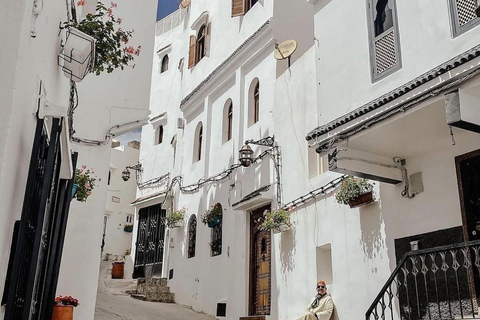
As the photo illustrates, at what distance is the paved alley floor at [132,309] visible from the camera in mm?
13055

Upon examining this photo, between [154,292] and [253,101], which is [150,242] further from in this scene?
[253,101]

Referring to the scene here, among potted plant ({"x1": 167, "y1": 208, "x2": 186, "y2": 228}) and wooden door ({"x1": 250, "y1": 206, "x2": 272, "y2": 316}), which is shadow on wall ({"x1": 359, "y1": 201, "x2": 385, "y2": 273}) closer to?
wooden door ({"x1": 250, "y1": 206, "x2": 272, "y2": 316})

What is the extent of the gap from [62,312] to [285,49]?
854cm

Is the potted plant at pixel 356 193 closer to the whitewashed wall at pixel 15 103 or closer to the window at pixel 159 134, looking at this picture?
the whitewashed wall at pixel 15 103

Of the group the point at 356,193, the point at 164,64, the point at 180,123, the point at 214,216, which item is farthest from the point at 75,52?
the point at 164,64

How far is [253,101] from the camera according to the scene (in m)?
15.5

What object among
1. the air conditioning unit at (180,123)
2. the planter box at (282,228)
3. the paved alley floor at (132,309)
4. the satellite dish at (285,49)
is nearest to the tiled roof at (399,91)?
the planter box at (282,228)

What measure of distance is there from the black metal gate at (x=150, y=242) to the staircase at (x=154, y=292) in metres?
1.73

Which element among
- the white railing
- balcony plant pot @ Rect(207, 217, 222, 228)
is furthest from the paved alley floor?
the white railing

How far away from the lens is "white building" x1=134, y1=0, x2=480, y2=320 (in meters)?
7.59

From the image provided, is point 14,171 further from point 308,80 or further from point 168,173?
point 168,173

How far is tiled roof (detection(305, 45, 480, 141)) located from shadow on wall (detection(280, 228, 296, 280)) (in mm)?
3458

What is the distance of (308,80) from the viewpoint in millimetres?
12469

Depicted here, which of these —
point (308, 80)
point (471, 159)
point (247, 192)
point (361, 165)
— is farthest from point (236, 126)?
point (471, 159)
